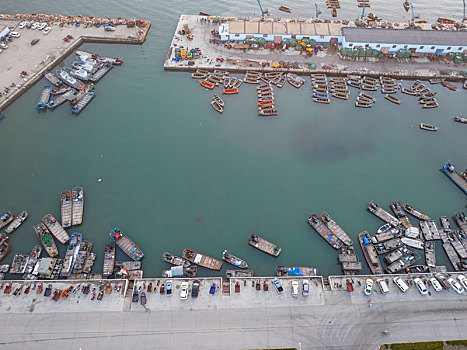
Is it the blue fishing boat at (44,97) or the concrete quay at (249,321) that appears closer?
the concrete quay at (249,321)

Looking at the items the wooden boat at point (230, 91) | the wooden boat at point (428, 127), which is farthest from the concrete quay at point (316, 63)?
the wooden boat at point (428, 127)

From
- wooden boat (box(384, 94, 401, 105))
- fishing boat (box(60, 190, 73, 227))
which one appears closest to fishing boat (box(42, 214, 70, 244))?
fishing boat (box(60, 190, 73, 227))

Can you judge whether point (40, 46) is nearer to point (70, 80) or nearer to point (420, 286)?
point (70, 80)

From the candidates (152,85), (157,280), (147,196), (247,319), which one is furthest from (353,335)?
(152,85)

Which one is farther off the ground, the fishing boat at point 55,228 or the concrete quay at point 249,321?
the fishing boat at point 55,228

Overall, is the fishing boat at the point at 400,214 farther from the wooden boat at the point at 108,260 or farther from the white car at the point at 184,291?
the wooden boat at the point at 108,260

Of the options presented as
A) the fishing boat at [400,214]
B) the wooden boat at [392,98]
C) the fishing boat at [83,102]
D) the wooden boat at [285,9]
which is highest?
the wooden boat at [285,9]
